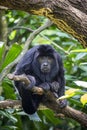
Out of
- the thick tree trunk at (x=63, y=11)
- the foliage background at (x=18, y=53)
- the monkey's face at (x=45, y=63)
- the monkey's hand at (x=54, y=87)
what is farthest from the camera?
the foliage background at (x=18, y=53)

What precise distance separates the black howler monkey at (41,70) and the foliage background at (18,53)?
171 mm

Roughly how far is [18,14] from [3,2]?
8.69 ft

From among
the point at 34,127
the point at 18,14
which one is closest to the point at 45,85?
the point at 34,127

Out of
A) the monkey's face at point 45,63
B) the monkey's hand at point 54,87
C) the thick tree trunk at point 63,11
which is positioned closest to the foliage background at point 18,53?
the monkey's hand at point 54,87

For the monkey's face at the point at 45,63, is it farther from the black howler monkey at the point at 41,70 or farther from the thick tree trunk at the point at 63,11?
the thick tree trunk at the point at 63,11

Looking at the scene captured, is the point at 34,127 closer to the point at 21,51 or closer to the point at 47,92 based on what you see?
the point at 21,51

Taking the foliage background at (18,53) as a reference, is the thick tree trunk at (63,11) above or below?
above

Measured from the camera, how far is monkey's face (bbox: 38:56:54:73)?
3188 millimetres

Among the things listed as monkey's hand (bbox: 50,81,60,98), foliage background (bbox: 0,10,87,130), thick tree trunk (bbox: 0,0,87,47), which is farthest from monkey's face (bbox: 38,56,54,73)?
thick tree trunk (bbox: 0,0,87,47)

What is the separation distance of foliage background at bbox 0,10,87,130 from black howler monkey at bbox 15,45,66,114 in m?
0.17

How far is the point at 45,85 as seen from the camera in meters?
3.03

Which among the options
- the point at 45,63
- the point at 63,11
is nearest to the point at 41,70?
the point at 45,63

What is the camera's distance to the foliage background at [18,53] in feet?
12.1

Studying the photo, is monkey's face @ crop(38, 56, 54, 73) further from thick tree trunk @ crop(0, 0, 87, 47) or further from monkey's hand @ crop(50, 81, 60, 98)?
thick tree trunk @ crop(0, 0, 87, 47)
